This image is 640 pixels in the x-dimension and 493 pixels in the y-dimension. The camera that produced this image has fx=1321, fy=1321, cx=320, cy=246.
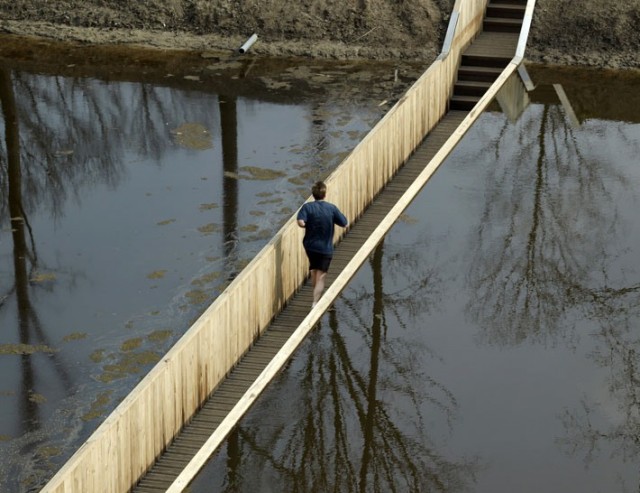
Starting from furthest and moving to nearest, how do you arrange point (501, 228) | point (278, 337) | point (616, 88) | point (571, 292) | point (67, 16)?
point (67, 16) → point (616, 88) → point (501, 228) → point (571, 292) → point (278, 337)

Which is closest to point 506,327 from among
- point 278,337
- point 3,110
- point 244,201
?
point 278,337

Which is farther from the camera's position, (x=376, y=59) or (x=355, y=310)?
(x=376, y=59)

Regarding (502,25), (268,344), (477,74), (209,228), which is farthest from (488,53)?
(268,344)

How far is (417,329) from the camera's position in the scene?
1672 centimetres

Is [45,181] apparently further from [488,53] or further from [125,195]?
[488,53]

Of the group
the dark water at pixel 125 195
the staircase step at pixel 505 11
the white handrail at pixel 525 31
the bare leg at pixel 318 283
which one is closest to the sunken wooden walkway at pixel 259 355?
the bare leg at pixel 318 283

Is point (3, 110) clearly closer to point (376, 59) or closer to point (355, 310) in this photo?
point (376, 59)

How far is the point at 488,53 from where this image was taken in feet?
88.1

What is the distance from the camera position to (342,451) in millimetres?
13883

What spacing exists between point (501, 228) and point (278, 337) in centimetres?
580

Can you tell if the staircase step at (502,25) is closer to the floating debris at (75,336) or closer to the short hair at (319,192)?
the short hair at (319,192)

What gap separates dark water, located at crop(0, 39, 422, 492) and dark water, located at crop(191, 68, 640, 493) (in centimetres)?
195

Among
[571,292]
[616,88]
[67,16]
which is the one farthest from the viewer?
[67,16]

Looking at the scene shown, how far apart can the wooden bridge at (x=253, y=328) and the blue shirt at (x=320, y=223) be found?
0.31 m
